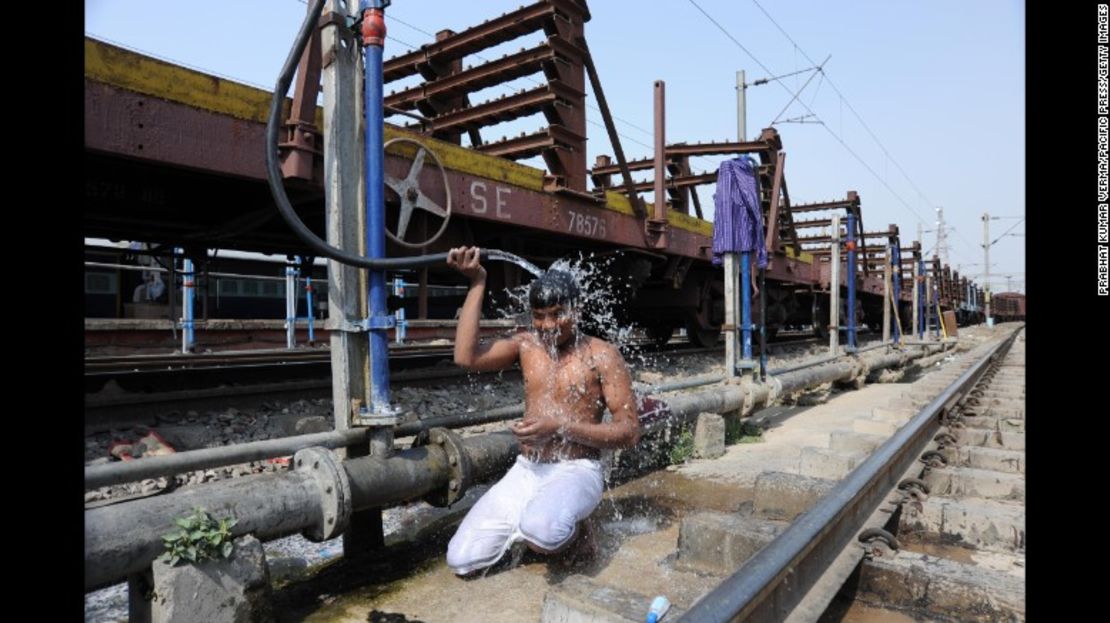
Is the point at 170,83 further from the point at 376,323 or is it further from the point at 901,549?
the point at 901,549

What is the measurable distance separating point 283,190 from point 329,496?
3.98 feet

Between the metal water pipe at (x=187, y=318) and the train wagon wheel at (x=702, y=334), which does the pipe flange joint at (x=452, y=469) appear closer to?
the metal water pipe at (x=187, y=318)

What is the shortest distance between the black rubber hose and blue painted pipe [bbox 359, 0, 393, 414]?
0.16 metres

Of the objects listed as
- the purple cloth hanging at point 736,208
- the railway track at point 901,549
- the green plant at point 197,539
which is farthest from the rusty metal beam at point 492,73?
the green plant at point 197,539

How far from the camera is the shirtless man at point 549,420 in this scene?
269 centimetres

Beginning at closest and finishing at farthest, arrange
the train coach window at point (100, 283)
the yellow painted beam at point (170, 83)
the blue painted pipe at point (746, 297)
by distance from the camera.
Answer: the yellow painted beam at point (170, 83), the blue painted pipe at point (746, 297), the train coach window at point (100, 283)

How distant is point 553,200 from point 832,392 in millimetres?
5068

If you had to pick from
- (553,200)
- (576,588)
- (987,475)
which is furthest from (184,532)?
(553,200)

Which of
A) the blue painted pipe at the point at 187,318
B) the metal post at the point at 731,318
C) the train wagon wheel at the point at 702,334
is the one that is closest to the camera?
the metal post at the point at 731,318

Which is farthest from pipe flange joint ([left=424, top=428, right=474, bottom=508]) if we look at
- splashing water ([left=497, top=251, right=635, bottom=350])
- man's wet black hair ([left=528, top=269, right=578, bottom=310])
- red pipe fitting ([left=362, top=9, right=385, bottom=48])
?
splashing water ([left=497, top=251, right=635, bottom=350])

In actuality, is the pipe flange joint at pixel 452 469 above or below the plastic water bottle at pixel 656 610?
above

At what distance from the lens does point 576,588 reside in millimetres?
1931

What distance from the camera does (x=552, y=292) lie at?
2.76 metres
